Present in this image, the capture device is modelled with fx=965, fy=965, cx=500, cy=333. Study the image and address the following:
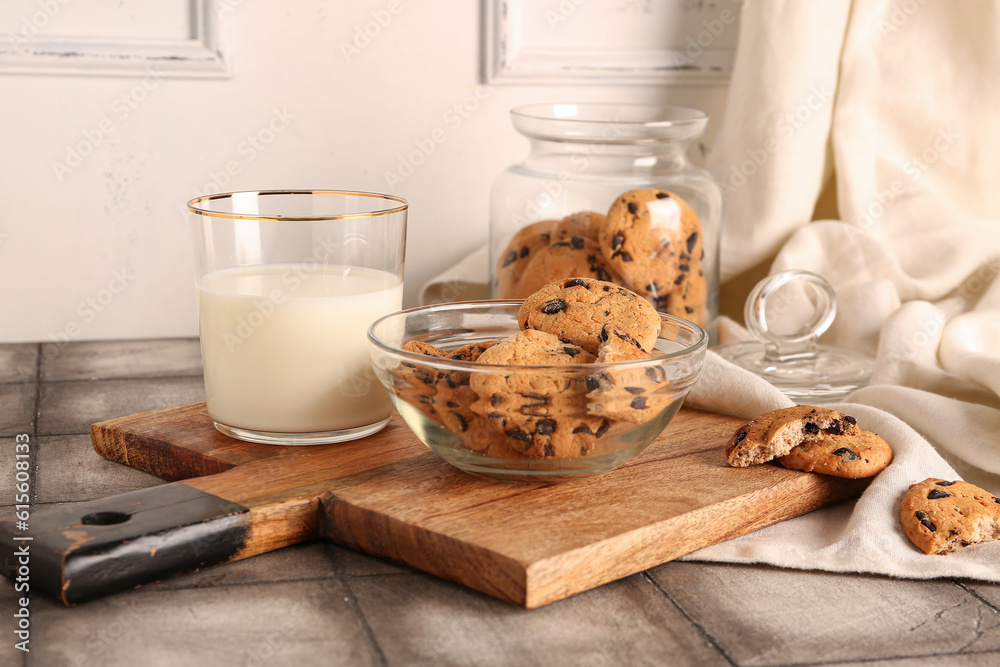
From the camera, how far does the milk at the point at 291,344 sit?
2.91 ft

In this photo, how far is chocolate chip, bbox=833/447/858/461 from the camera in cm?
85

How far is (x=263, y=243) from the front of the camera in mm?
912

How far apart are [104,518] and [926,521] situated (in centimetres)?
63

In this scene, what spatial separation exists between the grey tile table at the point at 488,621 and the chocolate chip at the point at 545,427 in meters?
0.13

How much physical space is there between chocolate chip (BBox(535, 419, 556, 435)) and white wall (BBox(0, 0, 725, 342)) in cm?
86

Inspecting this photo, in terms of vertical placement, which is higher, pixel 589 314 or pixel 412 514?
pixel 589 314

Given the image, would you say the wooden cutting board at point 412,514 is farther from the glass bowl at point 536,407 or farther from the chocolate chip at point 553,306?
the chocolate chip at point 553,306

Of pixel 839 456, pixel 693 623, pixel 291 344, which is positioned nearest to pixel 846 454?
pixel 839 456

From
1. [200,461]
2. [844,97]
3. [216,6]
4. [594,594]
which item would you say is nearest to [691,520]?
[594,594]

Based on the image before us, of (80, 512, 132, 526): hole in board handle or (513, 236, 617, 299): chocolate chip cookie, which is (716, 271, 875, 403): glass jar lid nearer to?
(513, 236, 617, 299): chocolate chip cookie

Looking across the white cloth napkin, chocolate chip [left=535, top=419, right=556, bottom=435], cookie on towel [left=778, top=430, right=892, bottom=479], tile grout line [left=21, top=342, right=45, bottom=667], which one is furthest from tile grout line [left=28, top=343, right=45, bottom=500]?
cookie on towel [left=778, top=430, right=892, bottom=479]

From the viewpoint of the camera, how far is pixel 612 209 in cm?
114

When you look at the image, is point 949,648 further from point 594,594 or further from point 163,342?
point 163,342

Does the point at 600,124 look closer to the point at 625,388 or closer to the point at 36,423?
the point at 625,388
